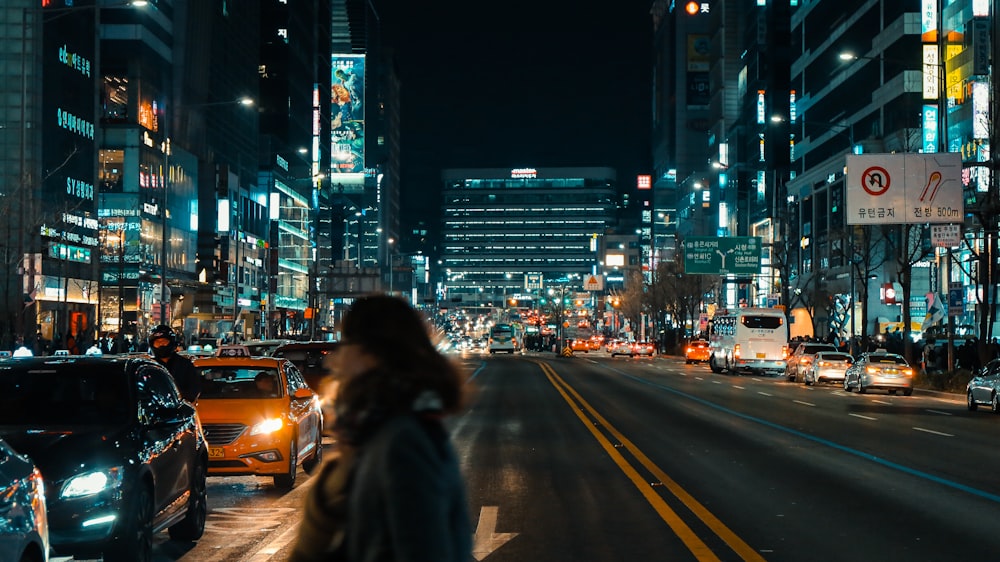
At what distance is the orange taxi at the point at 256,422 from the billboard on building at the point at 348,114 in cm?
17591

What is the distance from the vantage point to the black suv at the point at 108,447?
892 centimetres

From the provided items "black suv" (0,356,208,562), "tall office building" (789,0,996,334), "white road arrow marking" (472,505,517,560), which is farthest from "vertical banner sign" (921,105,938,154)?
"black suv" (0,356,208,562)

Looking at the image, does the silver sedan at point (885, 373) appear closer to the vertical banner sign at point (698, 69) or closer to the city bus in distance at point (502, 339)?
the city bus in distance at point (502, 339)

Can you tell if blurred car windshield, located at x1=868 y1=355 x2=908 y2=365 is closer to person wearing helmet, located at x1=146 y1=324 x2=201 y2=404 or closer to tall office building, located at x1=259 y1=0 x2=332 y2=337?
person wearing helmet, located at x1=146 y1=324 x2=201 y2=404

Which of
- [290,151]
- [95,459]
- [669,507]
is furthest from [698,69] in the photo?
[95,459]

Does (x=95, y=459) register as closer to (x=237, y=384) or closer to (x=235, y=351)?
(x=237, y=384)

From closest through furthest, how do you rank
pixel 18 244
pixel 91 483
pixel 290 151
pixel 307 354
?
1. pixel 91 483
2. pixel 307 354
3. pixel 18 244
4. pixel 290 151

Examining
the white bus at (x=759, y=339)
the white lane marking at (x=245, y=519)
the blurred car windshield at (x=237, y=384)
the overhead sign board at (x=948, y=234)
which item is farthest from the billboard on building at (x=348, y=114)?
the white lane marking at (x=245, y=519)

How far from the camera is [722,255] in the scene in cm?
7419

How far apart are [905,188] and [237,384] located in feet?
94.6

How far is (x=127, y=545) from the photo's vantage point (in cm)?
911

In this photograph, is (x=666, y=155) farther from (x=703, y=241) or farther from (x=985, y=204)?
(x=985, y=204)

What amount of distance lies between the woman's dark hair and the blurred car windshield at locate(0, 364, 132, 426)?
7069 mm

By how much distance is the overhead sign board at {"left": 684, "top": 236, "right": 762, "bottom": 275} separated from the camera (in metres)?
73.7
